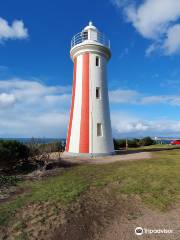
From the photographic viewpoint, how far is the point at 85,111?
2034 cm

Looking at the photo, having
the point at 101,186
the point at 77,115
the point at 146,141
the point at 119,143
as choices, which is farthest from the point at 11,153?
the point at 146,141

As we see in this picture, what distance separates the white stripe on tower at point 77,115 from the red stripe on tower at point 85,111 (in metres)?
0.34

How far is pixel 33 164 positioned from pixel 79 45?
38.6ft

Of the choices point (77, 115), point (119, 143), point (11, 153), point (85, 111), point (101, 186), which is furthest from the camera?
point (119, 143)

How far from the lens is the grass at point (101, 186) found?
25.7ft

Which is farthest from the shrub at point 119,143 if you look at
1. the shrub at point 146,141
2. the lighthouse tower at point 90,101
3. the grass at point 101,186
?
the grass at point 101,186

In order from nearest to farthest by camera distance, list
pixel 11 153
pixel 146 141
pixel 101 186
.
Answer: pixel 101 186 < pixel 11 153 < pixel 146 141

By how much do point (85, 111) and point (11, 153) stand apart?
8.80 m

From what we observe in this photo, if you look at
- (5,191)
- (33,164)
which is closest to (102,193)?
(5,191)

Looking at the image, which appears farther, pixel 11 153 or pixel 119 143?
pixel 119 143

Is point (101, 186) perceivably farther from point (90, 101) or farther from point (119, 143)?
point (119, 143)

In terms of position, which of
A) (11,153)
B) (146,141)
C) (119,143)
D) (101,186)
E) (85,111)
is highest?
(85,111)

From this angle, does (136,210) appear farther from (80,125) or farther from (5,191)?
(80,125)

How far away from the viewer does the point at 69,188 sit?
936 centimetres
